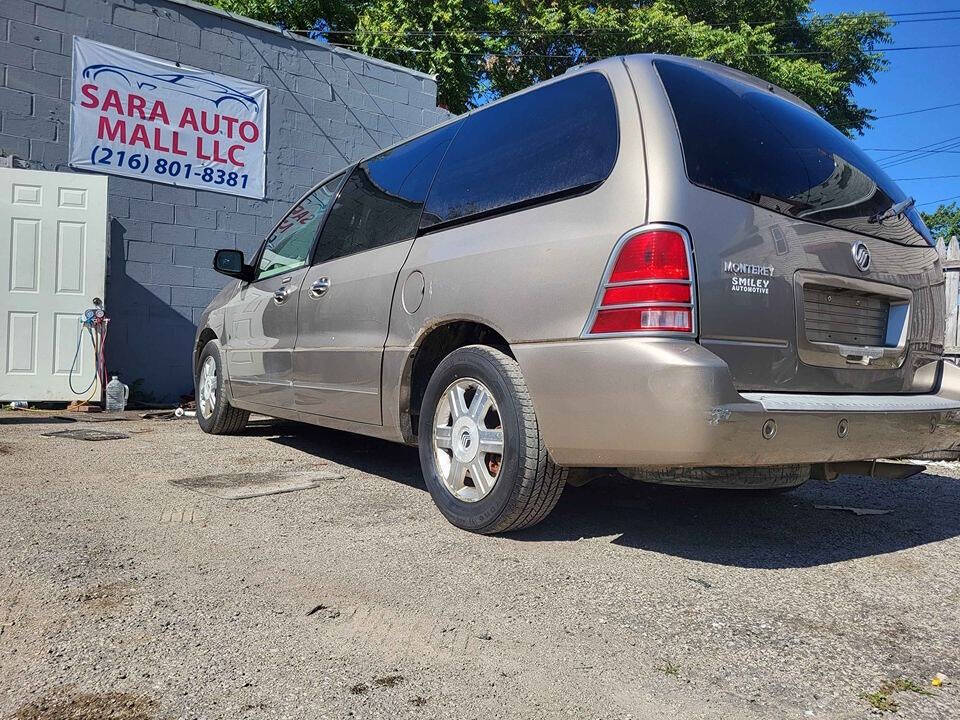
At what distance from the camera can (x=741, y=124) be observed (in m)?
2.85

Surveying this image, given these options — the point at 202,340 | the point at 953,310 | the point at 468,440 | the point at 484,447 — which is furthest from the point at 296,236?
the point at 953,310

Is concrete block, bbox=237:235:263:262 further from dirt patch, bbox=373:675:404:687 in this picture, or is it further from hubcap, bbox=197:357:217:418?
dirt patch, bbox=373:675:404:687

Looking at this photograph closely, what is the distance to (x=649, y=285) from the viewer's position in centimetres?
249

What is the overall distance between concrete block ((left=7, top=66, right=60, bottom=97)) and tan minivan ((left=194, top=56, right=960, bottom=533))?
636 cm

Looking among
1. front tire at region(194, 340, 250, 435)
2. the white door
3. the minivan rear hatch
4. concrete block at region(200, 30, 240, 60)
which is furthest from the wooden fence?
the white door

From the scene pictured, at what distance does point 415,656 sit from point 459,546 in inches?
37.0

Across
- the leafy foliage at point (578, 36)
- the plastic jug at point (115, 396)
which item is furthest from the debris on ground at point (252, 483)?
the leafy foliage at point (578, 36)

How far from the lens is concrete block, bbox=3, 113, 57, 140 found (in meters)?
7.87

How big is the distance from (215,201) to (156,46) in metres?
1.78

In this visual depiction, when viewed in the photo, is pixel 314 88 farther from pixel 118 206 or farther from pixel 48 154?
pixel 48 154

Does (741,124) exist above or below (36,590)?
above

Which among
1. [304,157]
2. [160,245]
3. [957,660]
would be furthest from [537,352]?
[304,157]

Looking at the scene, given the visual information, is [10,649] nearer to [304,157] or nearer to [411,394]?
[411,394]

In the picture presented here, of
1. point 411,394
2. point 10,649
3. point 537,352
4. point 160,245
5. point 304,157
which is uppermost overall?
point 304,157
